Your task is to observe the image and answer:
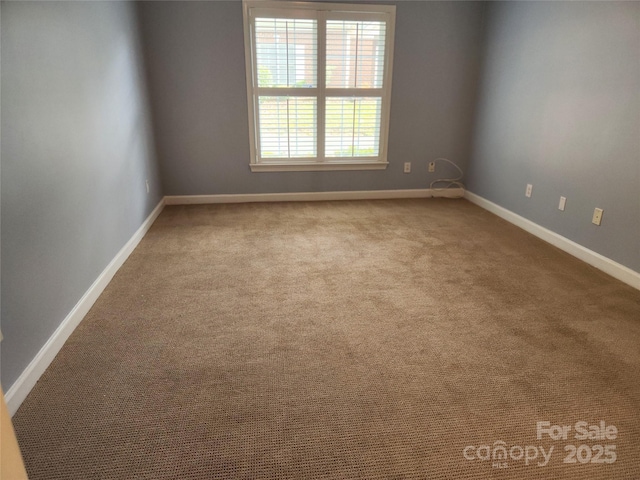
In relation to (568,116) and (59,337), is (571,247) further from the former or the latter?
(59,337)

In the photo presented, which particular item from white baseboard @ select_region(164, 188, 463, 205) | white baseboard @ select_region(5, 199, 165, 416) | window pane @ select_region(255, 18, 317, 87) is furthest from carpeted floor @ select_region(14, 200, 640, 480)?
window pane @ select_region(255, 18, 317, 87)

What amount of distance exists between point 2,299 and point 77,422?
55 cm

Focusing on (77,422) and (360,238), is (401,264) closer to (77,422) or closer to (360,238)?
(360,238)

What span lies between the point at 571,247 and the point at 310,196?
260 centimetres

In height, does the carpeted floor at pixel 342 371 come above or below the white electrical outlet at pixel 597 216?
below

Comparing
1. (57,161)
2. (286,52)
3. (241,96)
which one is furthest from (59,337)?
(286,52)

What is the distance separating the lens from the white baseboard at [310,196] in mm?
4426

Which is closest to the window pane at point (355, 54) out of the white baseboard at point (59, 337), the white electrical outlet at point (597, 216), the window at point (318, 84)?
the window at point (318, 84)

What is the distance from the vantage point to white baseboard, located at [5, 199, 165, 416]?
5.13ft

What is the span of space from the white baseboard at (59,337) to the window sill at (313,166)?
5.70ft

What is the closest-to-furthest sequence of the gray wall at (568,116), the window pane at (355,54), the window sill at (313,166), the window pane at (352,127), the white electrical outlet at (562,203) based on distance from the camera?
the gray wall at (568,116), the white electrical outlet at (562,203), the window pane at (355,54), the window pane at (352,127), the window sill at (313,166)

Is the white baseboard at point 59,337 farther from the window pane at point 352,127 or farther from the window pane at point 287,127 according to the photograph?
the window pane at point 352,127

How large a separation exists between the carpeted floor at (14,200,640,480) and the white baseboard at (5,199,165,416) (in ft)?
0.13

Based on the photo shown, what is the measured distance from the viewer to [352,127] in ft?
14.3
